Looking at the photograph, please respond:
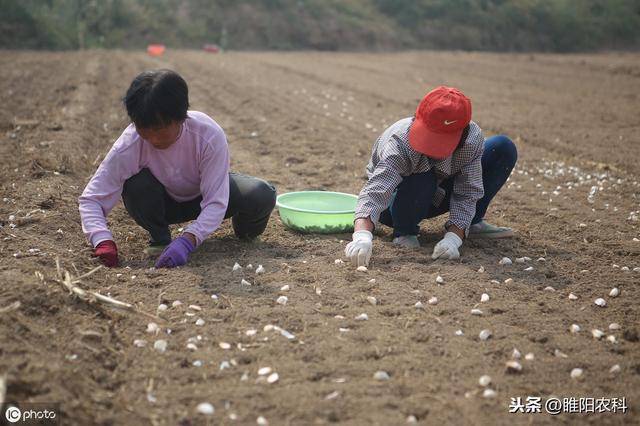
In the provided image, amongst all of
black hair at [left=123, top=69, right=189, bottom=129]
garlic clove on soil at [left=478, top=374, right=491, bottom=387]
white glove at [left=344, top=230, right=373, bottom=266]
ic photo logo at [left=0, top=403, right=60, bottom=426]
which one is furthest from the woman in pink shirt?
garlic clove on soil at [left=478, top=374, right=491, bottom=387]

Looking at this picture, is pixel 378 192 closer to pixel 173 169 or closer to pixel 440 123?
pixel 440 123

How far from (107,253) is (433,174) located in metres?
1.95

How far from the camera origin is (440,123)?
3.73m

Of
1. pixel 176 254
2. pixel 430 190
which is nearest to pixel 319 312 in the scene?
pixel 176 254

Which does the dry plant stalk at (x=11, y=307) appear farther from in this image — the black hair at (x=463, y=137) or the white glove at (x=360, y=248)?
the black hair at (x=463, y=137)

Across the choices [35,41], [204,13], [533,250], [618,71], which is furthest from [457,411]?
[204,13]

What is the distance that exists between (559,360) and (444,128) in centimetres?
143

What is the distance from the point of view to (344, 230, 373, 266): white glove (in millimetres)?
3768

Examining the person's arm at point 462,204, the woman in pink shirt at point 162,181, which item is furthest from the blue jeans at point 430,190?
the woman in pink shirt at point 162,181

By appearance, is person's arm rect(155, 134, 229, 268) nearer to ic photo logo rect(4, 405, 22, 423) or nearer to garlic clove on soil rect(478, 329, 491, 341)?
ic photo logo rect(4, 405, 22, 423)

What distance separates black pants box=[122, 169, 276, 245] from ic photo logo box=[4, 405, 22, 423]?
169 cm

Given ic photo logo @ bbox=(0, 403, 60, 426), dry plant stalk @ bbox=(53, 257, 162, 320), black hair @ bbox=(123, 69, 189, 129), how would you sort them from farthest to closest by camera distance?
black hair @ bbox=(123, 69, 189, 129)
dry plant stalk @ bbox=(53, 257, 162, 320)
ic photo logo @ bbox=(0, 403, 60, 426)

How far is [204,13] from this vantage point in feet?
77.6

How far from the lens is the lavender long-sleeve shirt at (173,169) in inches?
148
